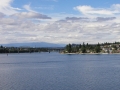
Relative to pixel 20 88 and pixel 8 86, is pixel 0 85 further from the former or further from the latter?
pixel 20 88

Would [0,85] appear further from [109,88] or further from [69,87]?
[109,88]

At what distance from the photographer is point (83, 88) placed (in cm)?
4150

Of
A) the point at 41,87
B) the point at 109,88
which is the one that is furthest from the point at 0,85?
the point at 109,88

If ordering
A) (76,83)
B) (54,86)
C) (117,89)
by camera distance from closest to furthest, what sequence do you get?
(117,89), (54,86), (76,83)

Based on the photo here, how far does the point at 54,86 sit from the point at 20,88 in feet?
17.6

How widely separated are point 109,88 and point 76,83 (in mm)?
7079

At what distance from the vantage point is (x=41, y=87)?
139 feet

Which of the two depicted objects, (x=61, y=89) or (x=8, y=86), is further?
(x=8, y=86)

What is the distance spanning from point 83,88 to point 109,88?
3.93 m

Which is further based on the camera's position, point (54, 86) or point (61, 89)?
point (54, 86)

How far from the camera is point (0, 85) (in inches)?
1748

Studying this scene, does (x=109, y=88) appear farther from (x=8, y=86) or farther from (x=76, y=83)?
(x=8, y=86)

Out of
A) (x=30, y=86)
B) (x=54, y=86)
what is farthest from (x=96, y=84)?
(x=30, y=86)

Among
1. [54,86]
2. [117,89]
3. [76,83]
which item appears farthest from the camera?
[76,83]
